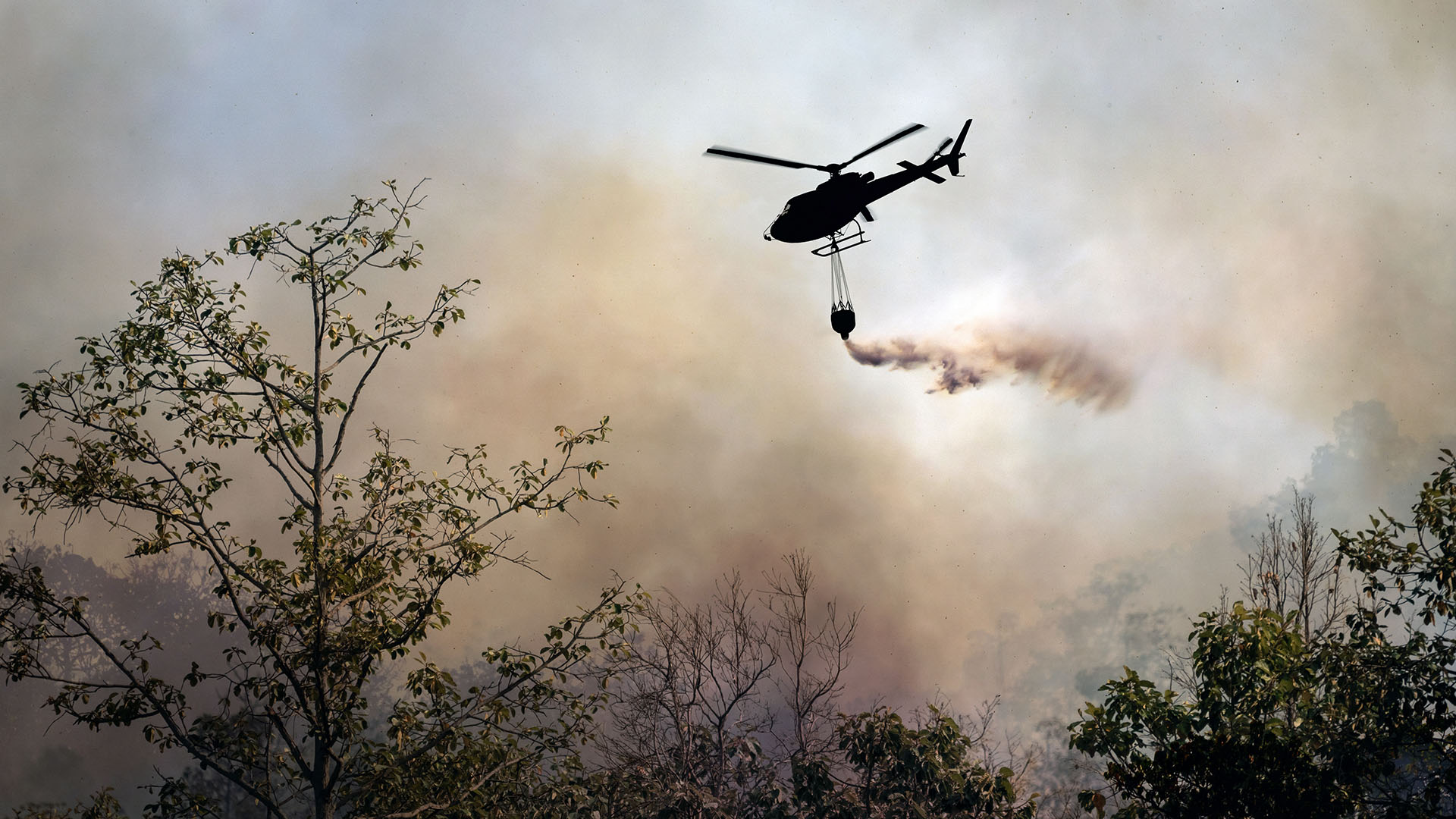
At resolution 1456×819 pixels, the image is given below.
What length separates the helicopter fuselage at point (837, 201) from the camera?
16844mm

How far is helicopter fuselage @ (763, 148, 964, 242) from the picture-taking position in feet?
55.3

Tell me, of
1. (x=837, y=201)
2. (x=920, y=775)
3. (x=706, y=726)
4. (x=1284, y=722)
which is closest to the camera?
(x=1284, y=722)

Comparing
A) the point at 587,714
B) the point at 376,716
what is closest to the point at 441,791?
the point at 587,714

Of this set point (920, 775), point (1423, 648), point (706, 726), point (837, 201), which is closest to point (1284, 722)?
point (1423, 648)

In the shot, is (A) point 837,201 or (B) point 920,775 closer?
(B) point 920,775

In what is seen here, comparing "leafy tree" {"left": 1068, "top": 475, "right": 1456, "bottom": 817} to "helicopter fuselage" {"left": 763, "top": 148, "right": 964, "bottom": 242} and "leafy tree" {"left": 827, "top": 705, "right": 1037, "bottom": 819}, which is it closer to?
"leafy tree" {"left": 827, "top": 705, "right": 1037, "bottom": 819}

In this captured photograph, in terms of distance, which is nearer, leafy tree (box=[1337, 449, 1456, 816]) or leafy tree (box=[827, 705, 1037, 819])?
leafy tree (box=[1337, 449, 1456, 816])

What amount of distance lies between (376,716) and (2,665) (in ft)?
87.8

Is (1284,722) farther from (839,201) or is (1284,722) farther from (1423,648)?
(839,201)

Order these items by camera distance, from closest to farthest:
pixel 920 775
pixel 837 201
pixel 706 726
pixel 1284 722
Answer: pixel 1284 722 < pixel 920 775 < pixel 706 726 < pixel 837 201

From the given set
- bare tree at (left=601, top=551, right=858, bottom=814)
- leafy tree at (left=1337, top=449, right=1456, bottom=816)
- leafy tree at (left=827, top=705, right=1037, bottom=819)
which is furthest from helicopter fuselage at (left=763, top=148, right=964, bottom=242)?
leafy tree at (left=1337, top=449, right=1456, bottom=816)

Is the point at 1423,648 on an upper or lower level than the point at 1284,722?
upper

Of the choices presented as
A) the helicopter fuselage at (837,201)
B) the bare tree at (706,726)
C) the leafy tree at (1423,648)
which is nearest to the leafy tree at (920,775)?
the bare tree at (706,726)

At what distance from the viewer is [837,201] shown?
16859 millimetres
